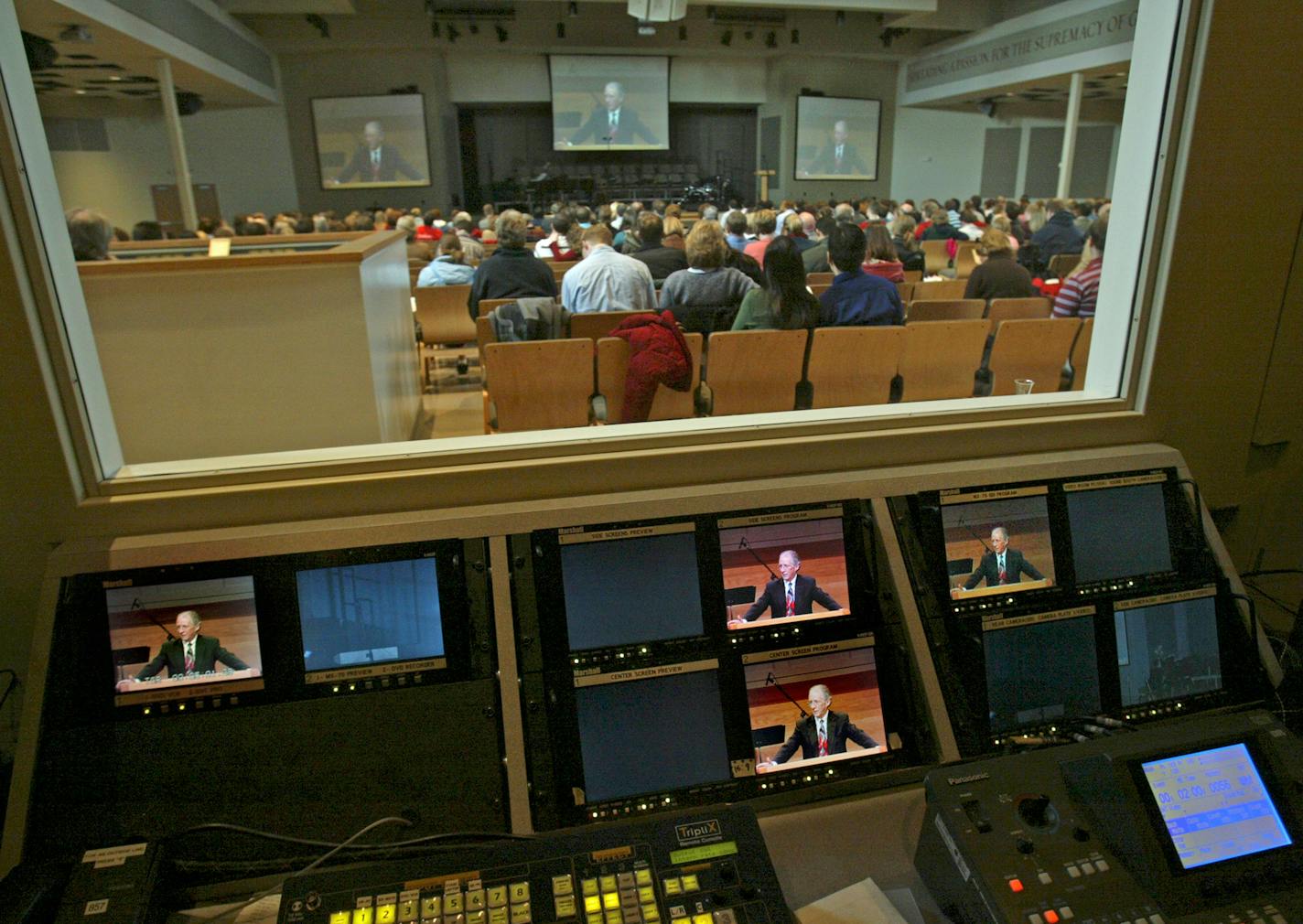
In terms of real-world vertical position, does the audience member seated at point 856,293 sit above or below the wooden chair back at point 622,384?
above

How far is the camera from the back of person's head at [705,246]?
12.5ft

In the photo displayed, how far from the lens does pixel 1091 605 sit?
1.36 metres

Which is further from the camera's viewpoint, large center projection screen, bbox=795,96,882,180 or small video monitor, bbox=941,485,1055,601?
large center projection screen, bbox=795,96,882,180

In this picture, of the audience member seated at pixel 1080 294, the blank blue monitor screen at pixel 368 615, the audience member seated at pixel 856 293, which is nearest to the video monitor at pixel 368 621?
the blank blue monitor screen at pixel 368 615

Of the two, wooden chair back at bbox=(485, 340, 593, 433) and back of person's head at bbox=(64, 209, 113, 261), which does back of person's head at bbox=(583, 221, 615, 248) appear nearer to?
wooden chair back at bbox=(485, 340, 593, 433)

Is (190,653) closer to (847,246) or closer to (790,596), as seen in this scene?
(790,596)

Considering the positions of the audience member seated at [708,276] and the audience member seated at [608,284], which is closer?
the audience member seated at [708,276]

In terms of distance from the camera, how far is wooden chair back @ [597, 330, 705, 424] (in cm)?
313

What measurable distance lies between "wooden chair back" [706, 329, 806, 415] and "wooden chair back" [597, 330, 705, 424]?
0.11 m

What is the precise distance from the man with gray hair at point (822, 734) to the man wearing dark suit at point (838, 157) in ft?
53.0

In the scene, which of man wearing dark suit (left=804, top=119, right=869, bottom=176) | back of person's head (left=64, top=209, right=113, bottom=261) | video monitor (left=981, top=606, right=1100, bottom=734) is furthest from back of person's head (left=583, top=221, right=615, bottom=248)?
man wearing dark suit (left=804, top=119, right=869, bottom=176)

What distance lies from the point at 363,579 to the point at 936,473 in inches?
37.1

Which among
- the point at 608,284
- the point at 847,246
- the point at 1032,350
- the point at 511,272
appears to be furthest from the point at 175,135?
the point at 1032,350

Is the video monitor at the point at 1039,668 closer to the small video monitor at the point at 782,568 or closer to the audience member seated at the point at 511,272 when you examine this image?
the small video monitor at the point at 782,568
